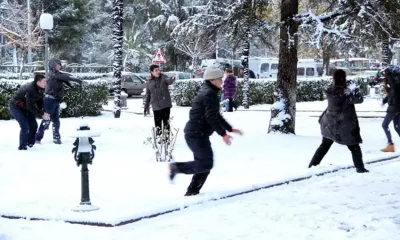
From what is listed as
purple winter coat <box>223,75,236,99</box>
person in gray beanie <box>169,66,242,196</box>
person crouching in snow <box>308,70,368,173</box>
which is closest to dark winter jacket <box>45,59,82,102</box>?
person crouching in snow <box>308,70,368,173</box>

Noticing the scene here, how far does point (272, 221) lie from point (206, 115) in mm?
1497

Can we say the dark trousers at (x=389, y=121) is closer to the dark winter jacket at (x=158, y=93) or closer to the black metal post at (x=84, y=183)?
the dark winter jacket at (x=158, y=93)

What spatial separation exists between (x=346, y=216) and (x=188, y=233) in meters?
1.71

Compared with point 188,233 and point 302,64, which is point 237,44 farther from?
point 302,64

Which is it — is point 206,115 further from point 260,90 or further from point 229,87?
point 260,90

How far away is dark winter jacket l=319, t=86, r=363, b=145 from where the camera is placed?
27.8 ft

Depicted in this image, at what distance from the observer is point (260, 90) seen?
89.4 ft

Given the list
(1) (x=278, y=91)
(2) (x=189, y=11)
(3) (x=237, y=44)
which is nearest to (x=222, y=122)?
(1) (x=278, y=91)

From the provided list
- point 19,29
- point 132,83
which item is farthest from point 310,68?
point 19,29

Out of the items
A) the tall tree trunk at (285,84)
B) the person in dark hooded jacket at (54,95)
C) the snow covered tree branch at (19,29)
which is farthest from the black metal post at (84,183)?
the snow covered tree branch at (19,29)

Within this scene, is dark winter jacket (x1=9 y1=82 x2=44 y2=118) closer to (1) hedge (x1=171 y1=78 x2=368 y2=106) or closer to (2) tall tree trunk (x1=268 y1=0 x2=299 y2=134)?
(2) tall tree trunk (x1=268 y1=0 x2=299 y2=134)

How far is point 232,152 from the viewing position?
37.1 ft

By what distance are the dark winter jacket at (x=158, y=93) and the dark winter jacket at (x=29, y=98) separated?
2.06m

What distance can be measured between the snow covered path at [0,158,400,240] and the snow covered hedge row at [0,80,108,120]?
12.3 m
